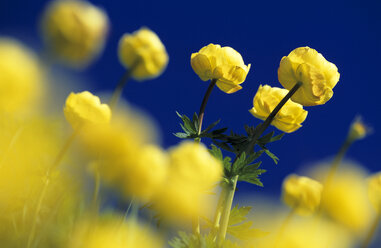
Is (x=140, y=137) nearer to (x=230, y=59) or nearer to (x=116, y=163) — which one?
(x=116, y=163)

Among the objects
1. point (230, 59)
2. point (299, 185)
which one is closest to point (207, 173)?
point (299, 185)

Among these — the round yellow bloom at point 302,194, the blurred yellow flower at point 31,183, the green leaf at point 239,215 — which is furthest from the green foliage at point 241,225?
the blurred yellow flower at point 31,183

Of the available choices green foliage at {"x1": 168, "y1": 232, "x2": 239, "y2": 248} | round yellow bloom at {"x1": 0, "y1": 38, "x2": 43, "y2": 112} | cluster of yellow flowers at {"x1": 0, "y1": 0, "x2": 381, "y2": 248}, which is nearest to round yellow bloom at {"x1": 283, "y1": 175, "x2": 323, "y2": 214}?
cluster of yellow flowers at {"x1": 0, "y1": 0, "x2": 381, "y2": 248}

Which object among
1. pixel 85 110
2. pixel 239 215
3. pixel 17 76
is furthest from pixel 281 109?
pixel 17 76

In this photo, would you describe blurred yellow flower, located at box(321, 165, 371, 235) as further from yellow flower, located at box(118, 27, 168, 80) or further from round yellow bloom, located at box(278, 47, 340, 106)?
round yellow bloom, located at box(278, 47, 340, 106)

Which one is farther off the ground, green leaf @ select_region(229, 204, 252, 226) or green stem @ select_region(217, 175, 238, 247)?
green stem @ select_region(217, 175, 238, 247)

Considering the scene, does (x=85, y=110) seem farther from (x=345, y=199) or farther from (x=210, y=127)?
(x=210, y=127)
